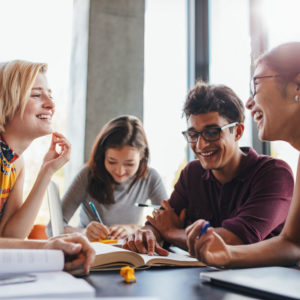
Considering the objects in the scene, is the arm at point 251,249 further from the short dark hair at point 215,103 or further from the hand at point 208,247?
the short dark hair at point 215,103

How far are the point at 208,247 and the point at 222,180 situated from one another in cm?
79

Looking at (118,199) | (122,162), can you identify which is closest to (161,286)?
(122,162)

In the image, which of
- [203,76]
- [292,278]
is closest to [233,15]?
[203,76]

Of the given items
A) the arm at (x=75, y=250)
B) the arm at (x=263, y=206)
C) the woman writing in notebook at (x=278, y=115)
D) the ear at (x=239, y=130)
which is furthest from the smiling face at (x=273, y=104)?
the arm at (x=75, y=250)

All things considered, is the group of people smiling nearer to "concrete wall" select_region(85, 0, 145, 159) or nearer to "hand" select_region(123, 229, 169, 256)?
"hand" select_region(123, 229, 169, 256)

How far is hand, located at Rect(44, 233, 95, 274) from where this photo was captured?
0.92 meters

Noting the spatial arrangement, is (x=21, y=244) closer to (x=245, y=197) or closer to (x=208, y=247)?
(x=208, y=247)

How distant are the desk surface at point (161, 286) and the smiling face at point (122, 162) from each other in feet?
Answer: 4.69

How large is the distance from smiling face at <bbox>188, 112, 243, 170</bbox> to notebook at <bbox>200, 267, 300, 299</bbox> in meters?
0.80

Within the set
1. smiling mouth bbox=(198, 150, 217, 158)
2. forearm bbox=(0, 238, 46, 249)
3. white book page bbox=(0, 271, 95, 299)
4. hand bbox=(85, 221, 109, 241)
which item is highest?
smiling mouth bbox=(198, 150, 217, 158)

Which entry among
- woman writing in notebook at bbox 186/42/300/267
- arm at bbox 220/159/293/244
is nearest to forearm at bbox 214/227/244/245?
arm at bbox 220/159/293/244

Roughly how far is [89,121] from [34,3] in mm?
1198

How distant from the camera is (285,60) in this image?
1.34m

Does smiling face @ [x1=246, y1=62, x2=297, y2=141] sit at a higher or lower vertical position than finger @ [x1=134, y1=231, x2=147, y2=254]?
higher
